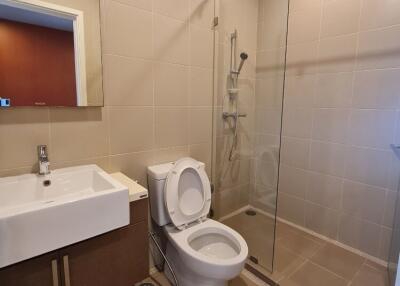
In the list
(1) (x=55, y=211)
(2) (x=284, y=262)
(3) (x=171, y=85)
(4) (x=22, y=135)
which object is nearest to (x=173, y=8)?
(3) (x=171, y=85)

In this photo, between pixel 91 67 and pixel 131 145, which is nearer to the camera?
pixel 91 67

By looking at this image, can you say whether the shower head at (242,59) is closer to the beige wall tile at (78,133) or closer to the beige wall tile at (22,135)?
the beige wall tile at (78,133)

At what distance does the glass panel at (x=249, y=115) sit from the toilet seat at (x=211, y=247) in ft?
1.46

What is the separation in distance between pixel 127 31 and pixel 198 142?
3.08 ft

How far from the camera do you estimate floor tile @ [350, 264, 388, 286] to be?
1.65 metres

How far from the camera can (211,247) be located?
5.24 feet

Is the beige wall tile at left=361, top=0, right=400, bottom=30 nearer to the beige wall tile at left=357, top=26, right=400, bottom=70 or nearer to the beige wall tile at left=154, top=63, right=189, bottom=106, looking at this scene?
the beige wall tile at left=357, top=26, right=400, bottom=70

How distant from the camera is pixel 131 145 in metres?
1.54

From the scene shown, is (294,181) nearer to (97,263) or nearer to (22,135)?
(97,263)

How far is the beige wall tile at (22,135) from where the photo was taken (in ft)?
3.69

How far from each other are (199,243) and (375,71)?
1.77m

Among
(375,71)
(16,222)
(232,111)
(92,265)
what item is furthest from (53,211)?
(375,71)

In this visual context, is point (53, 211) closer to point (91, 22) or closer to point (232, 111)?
point (91, 22)

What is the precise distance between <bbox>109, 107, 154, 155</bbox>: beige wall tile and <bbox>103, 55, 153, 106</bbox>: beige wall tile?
5 centimetres
